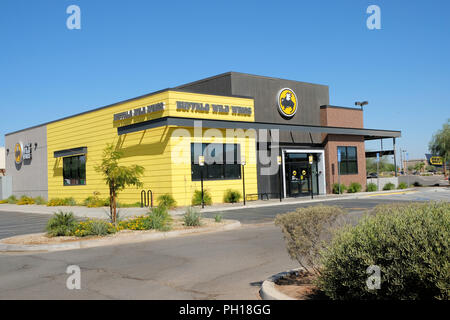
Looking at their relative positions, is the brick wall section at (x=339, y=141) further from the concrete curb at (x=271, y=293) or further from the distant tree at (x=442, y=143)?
the concrete curb at (x=271, y=293)

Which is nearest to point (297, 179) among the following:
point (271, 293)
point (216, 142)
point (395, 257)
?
point (216, 142)

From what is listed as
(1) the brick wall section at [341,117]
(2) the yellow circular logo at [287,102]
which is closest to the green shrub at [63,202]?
(2) the yellow circular logo at [287,102]

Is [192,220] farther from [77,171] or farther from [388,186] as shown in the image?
[388,186]

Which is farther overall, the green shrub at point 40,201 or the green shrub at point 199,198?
the green shrub at point 40,201

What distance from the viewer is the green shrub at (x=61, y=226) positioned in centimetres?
1320

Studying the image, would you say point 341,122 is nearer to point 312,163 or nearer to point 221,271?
point 312,163

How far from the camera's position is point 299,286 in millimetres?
6320

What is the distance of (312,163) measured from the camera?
105ft

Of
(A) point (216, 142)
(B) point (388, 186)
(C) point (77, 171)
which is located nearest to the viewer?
(A) point (216, 142)

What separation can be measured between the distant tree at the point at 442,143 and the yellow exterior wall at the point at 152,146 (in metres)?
31.1

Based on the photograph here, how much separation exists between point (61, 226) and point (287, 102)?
2035cm

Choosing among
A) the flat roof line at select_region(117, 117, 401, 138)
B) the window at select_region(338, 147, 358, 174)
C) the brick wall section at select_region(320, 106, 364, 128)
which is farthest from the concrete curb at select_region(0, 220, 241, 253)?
the window at select_region(338, 147, 358, 174)

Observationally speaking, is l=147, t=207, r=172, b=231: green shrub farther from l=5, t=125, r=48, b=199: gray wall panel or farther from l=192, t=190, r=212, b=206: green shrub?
l=5, t=125, r=48, b=199: gray wall panel

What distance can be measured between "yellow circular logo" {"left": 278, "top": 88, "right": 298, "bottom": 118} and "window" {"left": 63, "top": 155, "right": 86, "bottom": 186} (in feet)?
48.0
